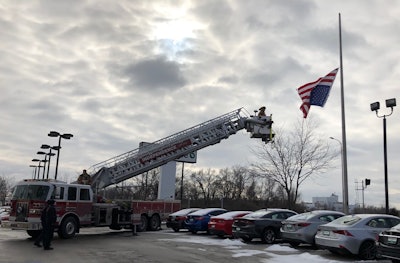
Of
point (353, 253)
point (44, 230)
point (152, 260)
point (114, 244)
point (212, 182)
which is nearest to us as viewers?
point (152, 260)

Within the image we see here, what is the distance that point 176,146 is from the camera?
2292cm

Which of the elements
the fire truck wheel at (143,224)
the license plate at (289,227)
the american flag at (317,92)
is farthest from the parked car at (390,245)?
the fire truck wheel at (143,224)

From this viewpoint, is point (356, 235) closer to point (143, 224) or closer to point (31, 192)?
point (31, 192)

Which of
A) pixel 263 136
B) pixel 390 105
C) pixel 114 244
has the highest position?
pixel 390 105

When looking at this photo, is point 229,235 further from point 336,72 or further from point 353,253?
point 336,72

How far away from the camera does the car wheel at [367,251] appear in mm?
13305

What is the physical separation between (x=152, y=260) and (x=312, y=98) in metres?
13.4

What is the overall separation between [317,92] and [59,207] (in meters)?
13.6

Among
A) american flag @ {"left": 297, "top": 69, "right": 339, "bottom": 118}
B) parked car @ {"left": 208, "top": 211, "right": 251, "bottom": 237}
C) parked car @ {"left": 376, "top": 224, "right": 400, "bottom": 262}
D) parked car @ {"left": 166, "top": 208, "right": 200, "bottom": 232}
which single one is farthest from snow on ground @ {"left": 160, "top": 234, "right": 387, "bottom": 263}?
american flag @ {"left": 297, "top": 69, "right": 339, "bottom": 118}

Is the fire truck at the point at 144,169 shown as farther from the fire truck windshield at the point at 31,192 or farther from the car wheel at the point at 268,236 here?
the car wheel at the point at 268,236

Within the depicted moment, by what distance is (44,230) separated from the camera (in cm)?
1462

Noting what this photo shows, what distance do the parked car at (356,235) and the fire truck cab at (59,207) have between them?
1069 centimetres

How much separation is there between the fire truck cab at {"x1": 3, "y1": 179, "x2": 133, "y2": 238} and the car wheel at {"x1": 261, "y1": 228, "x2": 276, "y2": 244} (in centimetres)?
780

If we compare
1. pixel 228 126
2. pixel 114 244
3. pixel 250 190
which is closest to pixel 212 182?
pixel 250 190
